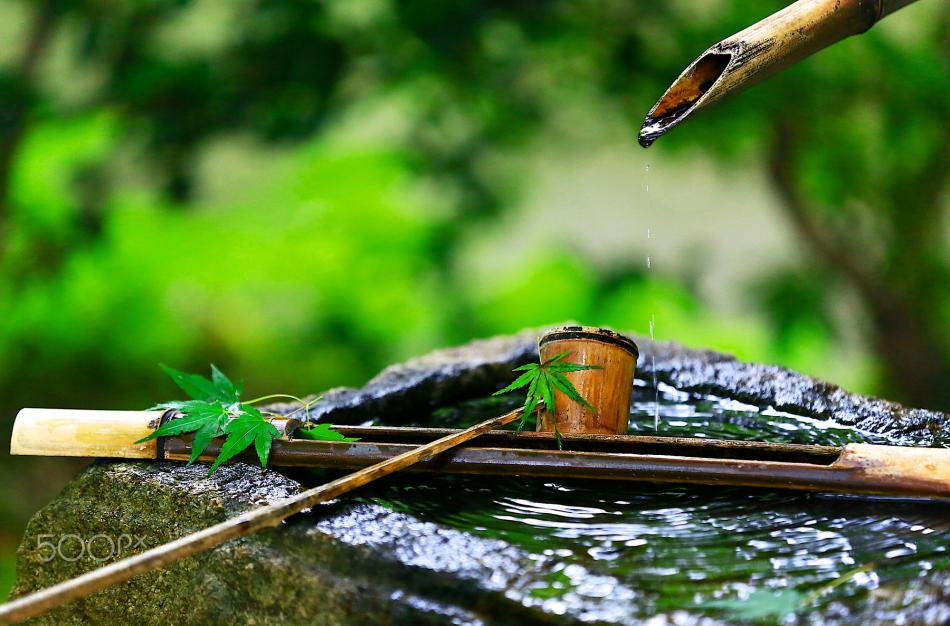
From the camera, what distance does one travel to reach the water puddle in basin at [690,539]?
74.9 inches

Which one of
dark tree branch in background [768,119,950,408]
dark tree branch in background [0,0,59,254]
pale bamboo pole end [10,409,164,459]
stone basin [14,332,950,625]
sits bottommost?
stone basin [14,332,950,625]

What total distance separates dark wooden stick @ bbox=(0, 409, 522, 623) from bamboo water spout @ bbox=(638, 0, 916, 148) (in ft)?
3.62

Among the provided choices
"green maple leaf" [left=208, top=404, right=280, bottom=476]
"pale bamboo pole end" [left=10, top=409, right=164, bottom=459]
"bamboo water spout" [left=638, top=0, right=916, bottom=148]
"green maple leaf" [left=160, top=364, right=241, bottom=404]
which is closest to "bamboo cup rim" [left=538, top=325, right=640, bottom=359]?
"bamboo water spout" [left=638, top=0, right=916, bottom=148]

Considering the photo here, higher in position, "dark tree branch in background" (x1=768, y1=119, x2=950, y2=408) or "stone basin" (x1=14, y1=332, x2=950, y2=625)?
"dark tree branch in background" (x1=768, y1=119, x2=950, y2=408)

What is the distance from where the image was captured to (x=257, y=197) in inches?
283

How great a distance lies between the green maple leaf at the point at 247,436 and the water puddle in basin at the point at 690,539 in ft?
1.10

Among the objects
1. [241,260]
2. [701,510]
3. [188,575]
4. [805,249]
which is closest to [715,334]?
[805,249]

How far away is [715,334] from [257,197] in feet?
12.9

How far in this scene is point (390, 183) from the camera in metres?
7.28

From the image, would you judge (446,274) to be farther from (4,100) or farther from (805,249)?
(4,100)

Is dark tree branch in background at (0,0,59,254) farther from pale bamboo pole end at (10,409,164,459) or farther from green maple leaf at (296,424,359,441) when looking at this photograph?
green maple leaf at (296,424,359,441)

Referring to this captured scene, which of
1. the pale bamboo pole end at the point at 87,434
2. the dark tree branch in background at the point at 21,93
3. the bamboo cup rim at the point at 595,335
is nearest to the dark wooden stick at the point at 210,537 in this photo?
the bamboo cup rim at the point at 595,335

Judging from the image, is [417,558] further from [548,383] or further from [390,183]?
[390,183]

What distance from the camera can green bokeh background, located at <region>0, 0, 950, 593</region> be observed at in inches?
275
